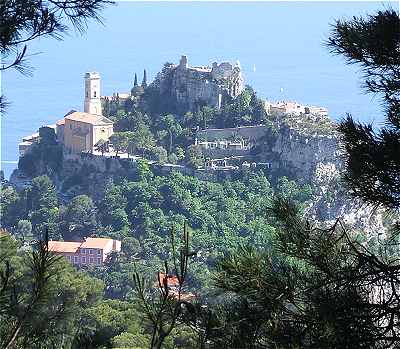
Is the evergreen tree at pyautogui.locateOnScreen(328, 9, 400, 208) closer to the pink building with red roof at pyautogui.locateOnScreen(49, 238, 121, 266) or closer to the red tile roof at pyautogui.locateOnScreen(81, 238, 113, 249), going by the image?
the pink building with red roof at pyautogui.locateOnScreen(49, 238, 121, 266)

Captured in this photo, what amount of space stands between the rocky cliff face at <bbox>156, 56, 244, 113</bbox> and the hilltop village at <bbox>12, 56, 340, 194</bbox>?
31 millimetres

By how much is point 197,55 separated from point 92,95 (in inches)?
683

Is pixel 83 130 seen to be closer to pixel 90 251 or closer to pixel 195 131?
pixel 195 131

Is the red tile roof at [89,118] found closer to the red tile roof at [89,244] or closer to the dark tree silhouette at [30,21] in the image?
the red tile roof at [89,244]

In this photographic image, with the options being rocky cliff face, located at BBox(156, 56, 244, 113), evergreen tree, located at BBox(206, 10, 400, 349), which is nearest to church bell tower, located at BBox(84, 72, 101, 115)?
rocky cliff face, located at BBox(156, 56, 244, 113)

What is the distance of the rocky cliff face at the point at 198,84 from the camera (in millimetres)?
26625

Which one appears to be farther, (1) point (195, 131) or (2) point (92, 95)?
(2) point (92, 95)

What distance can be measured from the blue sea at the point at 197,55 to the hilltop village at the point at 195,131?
1905 mm

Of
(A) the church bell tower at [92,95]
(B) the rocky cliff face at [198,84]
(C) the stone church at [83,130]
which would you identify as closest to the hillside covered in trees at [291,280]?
(C) the stone church at [83,130]

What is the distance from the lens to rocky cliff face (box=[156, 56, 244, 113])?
2662 centimetres

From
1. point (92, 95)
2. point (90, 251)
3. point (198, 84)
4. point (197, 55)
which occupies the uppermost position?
point (197, 55)

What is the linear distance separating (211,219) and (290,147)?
11.1 feet

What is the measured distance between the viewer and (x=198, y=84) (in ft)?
88.6

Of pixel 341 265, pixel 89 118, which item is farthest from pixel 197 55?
pixel 341 265
